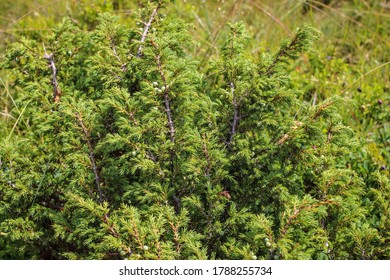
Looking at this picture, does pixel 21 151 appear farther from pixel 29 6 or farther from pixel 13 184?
pixel 29 6

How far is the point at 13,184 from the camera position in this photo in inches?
107

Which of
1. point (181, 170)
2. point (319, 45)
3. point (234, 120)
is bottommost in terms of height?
point (181, 170)

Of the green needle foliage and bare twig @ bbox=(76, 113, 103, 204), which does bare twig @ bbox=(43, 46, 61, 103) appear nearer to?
the green needle foliage

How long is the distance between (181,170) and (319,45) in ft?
10.1

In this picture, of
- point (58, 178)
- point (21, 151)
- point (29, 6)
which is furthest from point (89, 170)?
point (29, 6)

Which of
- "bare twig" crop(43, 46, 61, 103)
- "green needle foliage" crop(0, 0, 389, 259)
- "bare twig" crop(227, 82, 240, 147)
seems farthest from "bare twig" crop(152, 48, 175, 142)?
"bare twig" crop(43, 46, 61, 103)

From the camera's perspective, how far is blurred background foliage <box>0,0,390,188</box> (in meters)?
3.78

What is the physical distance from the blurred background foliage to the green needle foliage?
641 millimetres

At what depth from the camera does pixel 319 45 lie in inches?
199

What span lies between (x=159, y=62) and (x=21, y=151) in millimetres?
1202

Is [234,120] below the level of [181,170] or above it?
above

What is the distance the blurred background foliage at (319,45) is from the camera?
3.78m

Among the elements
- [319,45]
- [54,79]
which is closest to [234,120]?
[54,79]

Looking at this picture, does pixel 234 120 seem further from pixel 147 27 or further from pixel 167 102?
pixel 147 27
